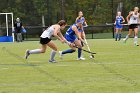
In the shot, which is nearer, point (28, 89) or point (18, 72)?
point (28, 89)

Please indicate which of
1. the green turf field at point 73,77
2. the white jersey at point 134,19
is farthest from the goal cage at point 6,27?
the green turf field at point 73,77

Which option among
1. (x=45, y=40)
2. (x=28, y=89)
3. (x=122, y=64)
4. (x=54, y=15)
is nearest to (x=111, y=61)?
(x=122, y=64)

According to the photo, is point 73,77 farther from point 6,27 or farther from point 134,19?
point 6,27

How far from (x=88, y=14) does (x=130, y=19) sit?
17932mm

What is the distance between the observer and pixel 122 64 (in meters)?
15.2

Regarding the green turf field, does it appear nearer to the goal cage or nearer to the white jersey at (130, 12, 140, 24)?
the white jersey at (130, 12, 140, 24)

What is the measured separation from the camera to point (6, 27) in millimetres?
40125

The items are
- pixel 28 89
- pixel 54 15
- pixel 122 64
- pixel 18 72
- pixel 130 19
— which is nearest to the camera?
pixel 28 89

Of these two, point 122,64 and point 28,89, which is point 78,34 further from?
point 28,89

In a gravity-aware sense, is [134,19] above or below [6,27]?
above

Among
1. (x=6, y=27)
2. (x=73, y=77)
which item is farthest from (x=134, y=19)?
(x=6, y=27)

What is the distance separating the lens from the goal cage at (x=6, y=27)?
39.0 metres

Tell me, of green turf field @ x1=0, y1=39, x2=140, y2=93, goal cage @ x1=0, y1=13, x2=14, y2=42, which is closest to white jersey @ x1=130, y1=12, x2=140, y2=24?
green turf field @ x1=0, y1=39, x2=140, y2=93

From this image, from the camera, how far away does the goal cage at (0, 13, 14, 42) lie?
3900cm
